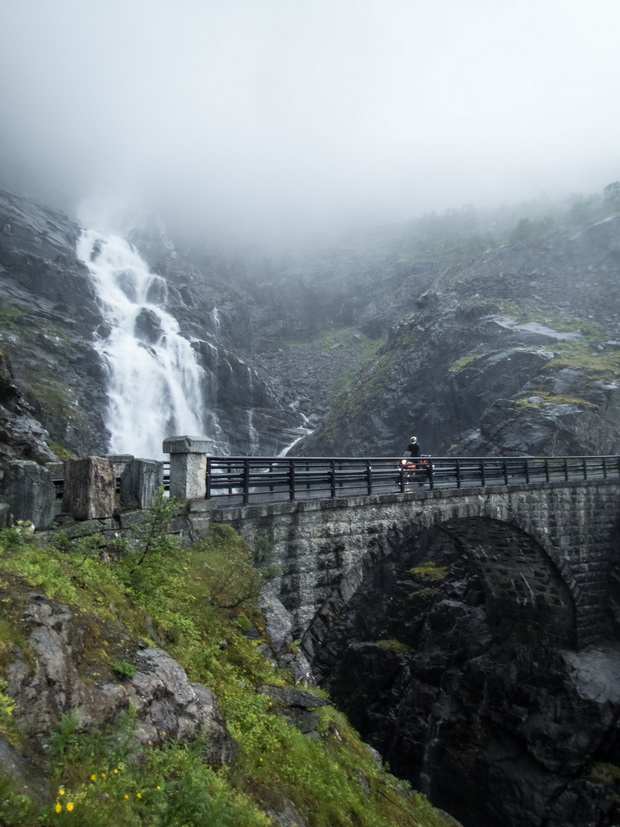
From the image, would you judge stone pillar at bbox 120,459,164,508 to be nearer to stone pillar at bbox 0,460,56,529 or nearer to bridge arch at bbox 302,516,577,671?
stone pillar at bbox 0,460,56,529

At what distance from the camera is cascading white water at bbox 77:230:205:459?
38.1 meters

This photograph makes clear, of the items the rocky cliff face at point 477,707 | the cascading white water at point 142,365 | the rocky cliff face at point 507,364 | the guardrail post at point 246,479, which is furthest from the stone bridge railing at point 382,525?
the cascading white water at point 142,365

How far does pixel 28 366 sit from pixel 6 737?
40.0 metres

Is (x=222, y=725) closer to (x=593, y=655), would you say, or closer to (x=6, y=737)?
(x=6, y=737)

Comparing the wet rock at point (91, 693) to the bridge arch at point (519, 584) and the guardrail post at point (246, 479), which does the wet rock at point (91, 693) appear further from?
the bridge arch at point (519, 584)

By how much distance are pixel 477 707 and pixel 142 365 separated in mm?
35790

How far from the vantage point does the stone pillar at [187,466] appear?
28.4 ft

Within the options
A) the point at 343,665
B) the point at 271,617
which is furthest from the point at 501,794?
the point at 271,617

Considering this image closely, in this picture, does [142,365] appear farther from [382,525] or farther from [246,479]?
[246,479]

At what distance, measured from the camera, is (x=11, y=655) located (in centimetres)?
373

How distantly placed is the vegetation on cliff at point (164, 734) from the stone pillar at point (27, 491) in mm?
304

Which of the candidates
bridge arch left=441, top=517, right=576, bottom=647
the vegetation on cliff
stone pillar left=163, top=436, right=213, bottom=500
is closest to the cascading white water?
bridge arch left=441, top=517, right=576, bottom=647

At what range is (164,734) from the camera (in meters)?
4.22

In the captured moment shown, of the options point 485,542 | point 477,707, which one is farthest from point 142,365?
point 477,707
